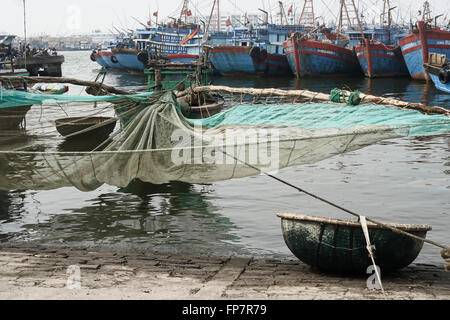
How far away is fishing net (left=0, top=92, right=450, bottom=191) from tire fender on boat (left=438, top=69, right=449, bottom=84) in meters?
22.1

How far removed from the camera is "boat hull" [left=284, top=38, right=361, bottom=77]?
4344cm

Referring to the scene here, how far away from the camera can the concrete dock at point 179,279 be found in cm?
594

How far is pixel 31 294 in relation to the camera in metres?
5.86

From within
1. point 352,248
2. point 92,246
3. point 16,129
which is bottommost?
point 92,246

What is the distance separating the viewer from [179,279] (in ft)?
22.3

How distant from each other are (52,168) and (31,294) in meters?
3.17

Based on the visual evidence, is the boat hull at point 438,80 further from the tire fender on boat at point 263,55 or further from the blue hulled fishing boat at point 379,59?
the tire fender on boat at point 263,55

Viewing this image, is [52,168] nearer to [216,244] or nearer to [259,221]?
[216,244]

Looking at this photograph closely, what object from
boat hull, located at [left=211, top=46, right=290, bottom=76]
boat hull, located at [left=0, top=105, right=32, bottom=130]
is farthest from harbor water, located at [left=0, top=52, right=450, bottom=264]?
boat hull, located at [left=211, top=46, right=290, bottom=76]

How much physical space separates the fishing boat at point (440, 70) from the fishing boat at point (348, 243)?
24882 millimetres

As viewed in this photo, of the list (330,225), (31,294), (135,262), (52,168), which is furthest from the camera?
(52,168)

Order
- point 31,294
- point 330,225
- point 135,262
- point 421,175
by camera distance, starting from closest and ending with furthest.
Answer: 1. point 31,294
2. point 330,225
3. point 135,262
4. point 421,175

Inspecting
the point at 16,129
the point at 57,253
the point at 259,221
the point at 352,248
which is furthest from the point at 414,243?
the point at 16,129

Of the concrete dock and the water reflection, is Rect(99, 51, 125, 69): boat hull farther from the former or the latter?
the concrete dock
